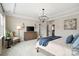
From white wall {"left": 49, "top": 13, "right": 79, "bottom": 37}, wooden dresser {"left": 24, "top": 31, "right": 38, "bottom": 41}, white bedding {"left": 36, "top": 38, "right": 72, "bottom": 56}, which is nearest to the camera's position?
white bedding {"left": 36, "top": 38, "right": 72, "bottom": 56}

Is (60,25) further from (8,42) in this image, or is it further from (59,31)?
(8,42)

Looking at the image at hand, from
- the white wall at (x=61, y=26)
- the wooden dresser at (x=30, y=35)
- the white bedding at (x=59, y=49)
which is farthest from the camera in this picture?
the wooden dresser at (x=30, y=35)

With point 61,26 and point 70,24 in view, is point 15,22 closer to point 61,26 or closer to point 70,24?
point 61,26

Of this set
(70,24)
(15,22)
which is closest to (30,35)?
(15,22)

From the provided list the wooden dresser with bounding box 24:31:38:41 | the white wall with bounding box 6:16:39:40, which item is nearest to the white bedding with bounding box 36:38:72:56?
the wooden dresser with bounding box 24:31:38:41

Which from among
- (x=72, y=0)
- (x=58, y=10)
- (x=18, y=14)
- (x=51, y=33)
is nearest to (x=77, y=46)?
(x=72, y=0)

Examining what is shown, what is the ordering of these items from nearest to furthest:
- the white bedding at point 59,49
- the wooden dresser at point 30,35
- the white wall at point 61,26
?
the white bedding at point 59,49 → the white wall at point 61,26 → the wooden dresser at point 30,35

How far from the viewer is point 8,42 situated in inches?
124

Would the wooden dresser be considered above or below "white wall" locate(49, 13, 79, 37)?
below

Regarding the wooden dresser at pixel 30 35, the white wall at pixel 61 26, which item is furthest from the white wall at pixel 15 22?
the white wall at pixel 61 26

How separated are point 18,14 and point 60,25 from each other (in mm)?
1939

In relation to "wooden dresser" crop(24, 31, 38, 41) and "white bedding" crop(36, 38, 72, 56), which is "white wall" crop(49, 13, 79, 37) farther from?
"wooden dresser" crop(24, 31, 38, 41)

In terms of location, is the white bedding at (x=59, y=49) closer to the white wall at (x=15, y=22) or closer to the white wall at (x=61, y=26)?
the white wall at (x=61, y=26)

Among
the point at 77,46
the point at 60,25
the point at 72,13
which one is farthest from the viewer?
the point at 60,25
